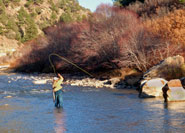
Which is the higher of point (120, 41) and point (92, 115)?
point (120, 41)

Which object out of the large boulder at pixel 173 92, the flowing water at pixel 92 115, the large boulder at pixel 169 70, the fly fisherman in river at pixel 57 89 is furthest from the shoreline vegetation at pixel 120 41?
the fly fisherman in river at pixel 57 89

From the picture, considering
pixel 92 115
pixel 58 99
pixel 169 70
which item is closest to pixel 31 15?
pixel 169 70

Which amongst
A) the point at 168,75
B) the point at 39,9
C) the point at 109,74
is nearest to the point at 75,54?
the point at 109,74

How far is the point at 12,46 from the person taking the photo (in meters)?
94.2

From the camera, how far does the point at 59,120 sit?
13.6 metres

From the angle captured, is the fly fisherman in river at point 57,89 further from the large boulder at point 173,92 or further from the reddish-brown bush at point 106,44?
the reddish-brown bush at point 106,44

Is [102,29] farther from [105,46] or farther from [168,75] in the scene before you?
[168,75]

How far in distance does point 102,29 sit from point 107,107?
2220 centimetres

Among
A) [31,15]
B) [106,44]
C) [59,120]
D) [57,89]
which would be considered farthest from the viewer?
[31,15]

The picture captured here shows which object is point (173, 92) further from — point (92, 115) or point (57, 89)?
point (57, 89)

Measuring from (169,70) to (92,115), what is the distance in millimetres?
11019

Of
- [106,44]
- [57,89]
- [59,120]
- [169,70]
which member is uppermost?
[106,44]

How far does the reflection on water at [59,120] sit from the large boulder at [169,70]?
9.76 meters

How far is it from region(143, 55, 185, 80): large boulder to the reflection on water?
9.76 meters
